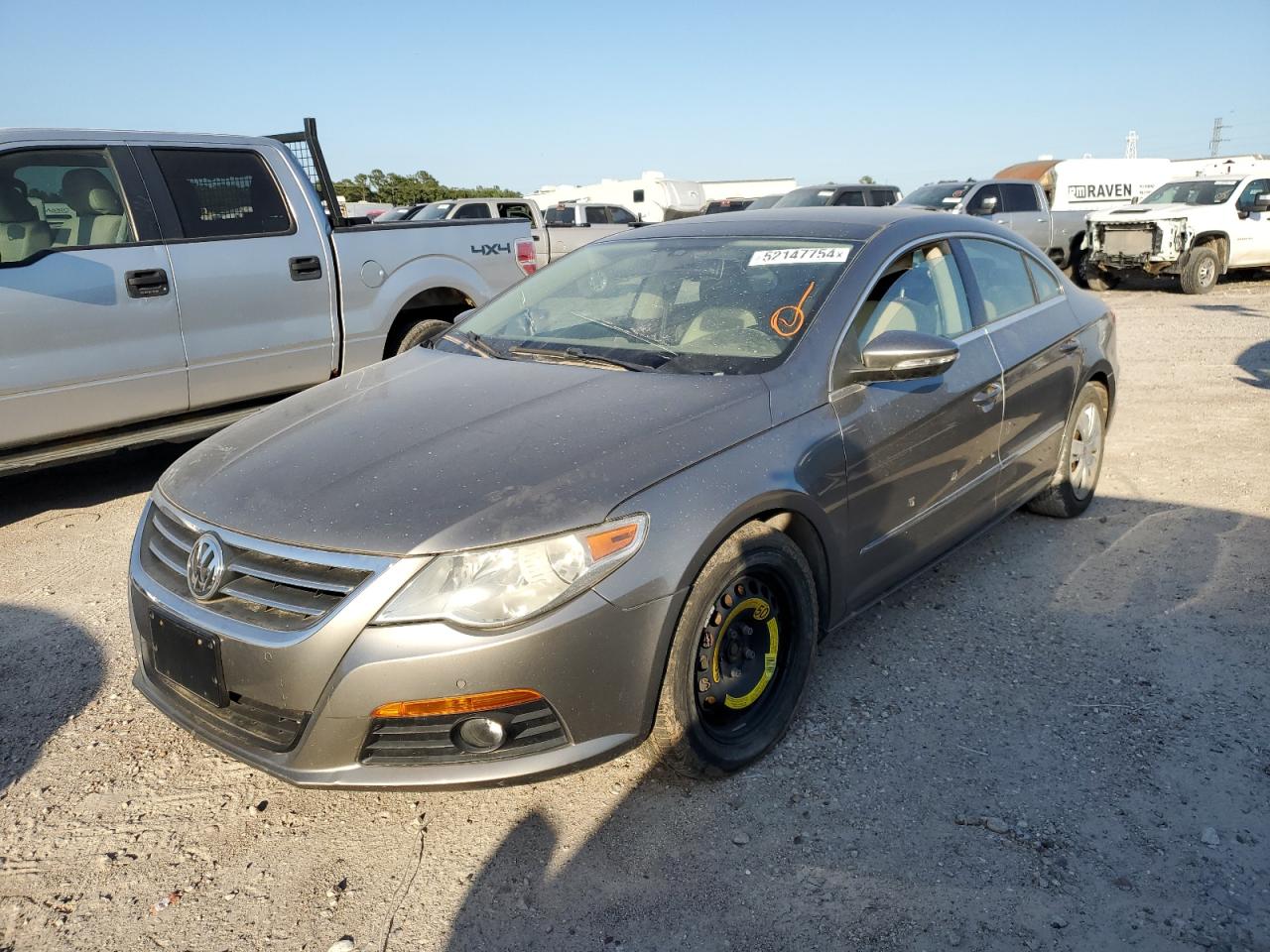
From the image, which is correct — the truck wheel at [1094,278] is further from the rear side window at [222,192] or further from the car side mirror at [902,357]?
the car side mirror at [902,357]

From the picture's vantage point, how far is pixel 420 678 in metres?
2.26

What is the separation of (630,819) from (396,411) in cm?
143

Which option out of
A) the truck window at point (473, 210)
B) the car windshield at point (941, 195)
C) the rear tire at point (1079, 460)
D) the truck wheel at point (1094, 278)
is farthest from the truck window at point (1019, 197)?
the rear tire at point (1079, 460)

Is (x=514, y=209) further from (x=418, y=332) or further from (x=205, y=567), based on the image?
(x=205, y=567)

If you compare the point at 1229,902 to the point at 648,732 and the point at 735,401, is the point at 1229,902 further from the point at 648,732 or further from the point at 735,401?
the point at 735,401

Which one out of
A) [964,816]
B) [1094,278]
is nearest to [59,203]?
[964,816]

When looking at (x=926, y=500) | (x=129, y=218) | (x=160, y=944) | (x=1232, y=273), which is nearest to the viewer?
(x=160, y=944)

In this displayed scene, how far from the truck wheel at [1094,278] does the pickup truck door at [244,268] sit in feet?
44.7

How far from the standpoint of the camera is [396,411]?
3.09 metres

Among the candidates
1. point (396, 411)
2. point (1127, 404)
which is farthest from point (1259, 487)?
point (396, 411)

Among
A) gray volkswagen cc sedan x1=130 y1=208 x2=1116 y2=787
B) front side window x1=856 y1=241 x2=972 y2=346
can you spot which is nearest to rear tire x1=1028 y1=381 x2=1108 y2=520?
gray volkswagen cc sedan x1=130 y1=208 x2=1116 y2=787

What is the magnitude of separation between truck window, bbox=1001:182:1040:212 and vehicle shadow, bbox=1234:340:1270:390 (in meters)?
7.35

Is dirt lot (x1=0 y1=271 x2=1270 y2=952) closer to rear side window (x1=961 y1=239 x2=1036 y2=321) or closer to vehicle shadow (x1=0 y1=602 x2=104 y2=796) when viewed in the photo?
vehicle shadow (x1=0 y1=602 x2=104 y2=796)

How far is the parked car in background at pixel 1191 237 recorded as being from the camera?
1447cm
